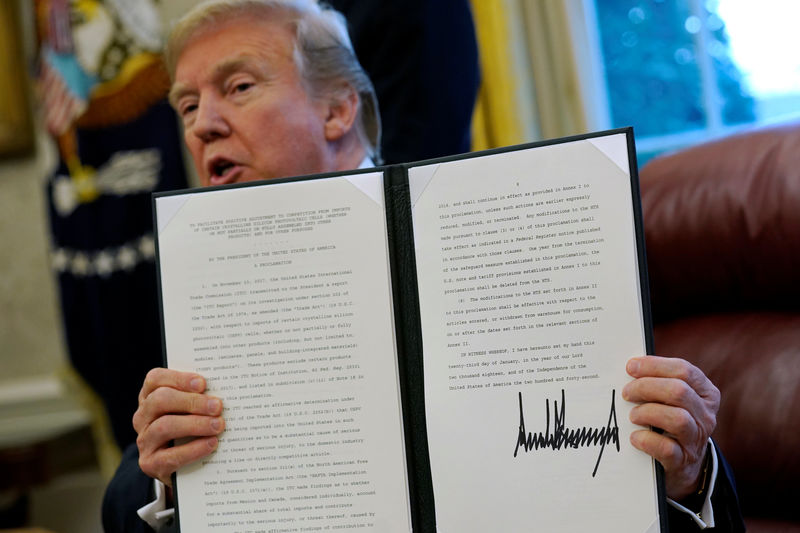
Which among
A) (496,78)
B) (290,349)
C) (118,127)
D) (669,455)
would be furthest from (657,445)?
(118,127)

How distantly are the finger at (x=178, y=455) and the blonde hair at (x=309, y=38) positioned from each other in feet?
1.97

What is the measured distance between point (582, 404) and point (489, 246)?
0.19 m

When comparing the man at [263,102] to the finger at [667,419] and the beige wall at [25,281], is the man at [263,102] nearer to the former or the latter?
the finger at [667,419]

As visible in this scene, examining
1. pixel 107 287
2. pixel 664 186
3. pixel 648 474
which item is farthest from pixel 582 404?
pixel 107 287

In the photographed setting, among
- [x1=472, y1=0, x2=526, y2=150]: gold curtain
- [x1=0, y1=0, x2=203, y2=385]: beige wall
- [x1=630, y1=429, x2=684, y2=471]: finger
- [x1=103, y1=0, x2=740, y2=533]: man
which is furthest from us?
[x1=0, y1=0, x2=203, y2=385]: beige wall

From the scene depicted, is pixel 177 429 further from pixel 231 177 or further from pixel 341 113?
pixel 341 113

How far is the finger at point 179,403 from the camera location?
3.11ft

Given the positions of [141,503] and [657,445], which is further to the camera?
[141,503]

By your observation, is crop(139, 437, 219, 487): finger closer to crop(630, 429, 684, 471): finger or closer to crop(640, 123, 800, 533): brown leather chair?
crop(630, 429, 684, 471): finger

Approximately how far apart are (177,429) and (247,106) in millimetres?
523

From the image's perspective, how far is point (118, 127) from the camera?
113 inches

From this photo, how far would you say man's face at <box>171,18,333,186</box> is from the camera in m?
1.24

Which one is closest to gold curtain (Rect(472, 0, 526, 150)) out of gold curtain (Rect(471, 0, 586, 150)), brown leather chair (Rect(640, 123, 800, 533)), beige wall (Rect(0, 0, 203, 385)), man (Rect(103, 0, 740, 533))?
gold curtain (Rect(471, 0, 586, 150))
